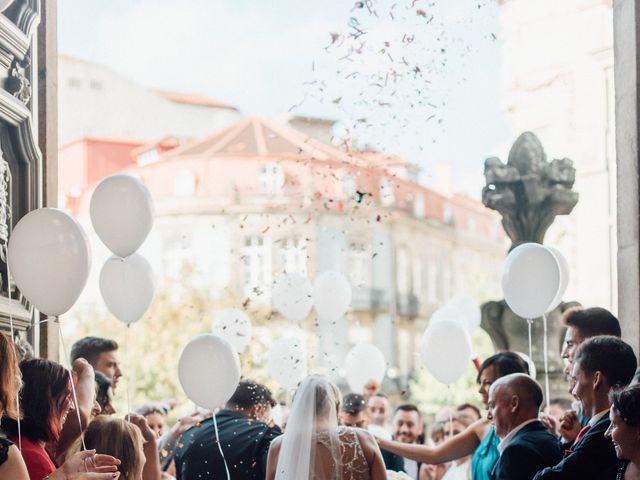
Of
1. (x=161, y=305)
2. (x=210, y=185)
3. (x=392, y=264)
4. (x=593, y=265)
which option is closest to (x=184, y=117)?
(x=210, y=185)

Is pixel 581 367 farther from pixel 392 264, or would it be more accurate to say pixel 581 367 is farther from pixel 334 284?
pixel 392 264

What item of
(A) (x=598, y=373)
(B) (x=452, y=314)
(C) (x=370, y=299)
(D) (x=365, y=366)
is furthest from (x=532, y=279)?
(C) (x=370, y=299)

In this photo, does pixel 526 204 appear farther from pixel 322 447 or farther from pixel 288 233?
pixel 288 233

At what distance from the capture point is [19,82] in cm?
645

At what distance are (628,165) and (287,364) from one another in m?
2.80

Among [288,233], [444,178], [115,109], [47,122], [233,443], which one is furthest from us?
[444,178]

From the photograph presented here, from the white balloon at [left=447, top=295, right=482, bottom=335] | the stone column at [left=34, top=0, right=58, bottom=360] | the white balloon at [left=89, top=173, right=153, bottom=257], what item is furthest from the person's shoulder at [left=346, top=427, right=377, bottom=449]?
the white balloon at [left=447, top=295, right=482, bottom=335]

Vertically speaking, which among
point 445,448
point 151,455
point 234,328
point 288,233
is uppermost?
point 288,233

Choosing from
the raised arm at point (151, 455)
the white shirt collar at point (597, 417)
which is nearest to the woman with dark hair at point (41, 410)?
the raised arm at point (151, 455)

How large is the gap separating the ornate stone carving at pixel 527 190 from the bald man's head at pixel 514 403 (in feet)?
9.06

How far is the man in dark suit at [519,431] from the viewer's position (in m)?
5.16

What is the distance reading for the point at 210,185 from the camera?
43188 millimetres

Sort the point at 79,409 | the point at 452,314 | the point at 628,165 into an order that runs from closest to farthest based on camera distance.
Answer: the point at 79,409, the point at 628,165, the point at 452,314

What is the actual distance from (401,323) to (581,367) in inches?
1681
